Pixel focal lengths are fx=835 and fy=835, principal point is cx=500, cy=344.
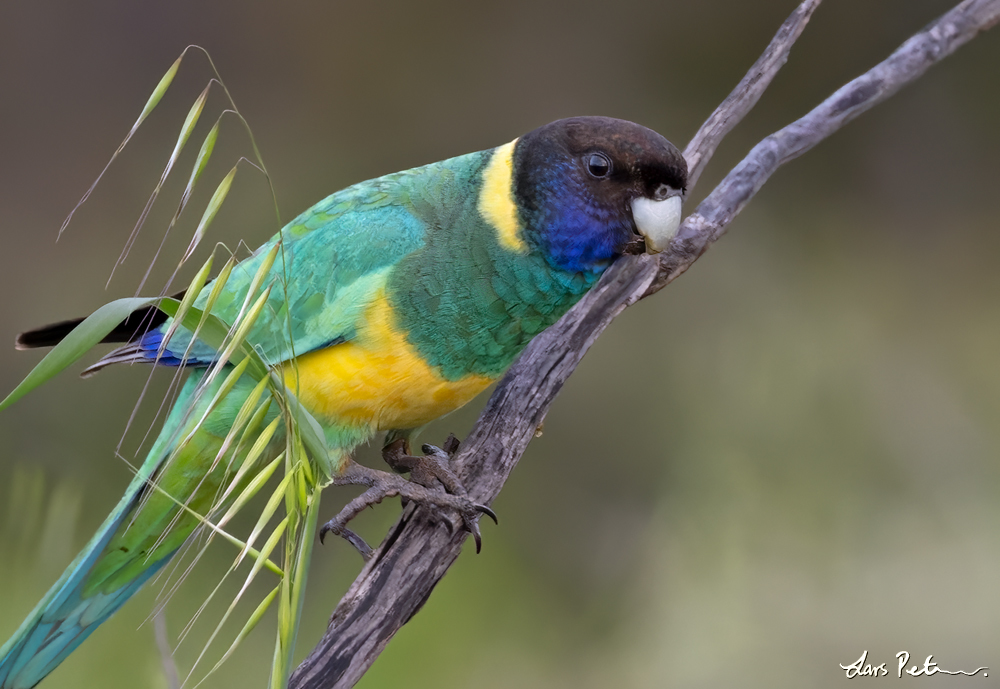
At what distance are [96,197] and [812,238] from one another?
1.96 m

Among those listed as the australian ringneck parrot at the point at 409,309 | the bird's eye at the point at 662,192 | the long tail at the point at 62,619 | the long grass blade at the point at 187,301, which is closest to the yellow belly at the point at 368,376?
the australian ringneck parrot at the point at 409,309

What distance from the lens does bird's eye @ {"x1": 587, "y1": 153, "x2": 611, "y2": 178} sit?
1.15 meters

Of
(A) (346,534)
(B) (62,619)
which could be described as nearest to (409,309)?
(A) (346,534)

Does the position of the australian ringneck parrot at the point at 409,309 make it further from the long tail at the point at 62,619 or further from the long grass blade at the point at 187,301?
the long grass blade at the point at 187,301

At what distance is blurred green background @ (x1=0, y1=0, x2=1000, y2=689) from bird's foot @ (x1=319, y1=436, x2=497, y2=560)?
65 centimetres

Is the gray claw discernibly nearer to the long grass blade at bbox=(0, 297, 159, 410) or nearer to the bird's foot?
the bird's foot

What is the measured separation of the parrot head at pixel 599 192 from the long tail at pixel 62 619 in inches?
26.1

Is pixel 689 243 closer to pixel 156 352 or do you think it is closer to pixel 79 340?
pixel 156 352

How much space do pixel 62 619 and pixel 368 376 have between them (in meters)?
0.55

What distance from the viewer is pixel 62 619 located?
117 cm

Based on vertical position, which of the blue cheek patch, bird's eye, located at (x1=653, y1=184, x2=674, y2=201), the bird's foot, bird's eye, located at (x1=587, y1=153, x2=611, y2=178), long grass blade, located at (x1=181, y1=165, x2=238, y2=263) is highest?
bird's eye, located at (x1=587, y1=153, x2=611, y2=178)

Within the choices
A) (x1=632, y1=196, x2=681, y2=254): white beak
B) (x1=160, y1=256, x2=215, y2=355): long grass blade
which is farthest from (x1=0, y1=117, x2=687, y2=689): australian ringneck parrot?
(x1=160, y1=256, x2=215, y2=355): long grass blade

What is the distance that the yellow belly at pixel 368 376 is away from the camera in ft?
3.89

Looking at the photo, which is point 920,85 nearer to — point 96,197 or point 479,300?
point 479,300
